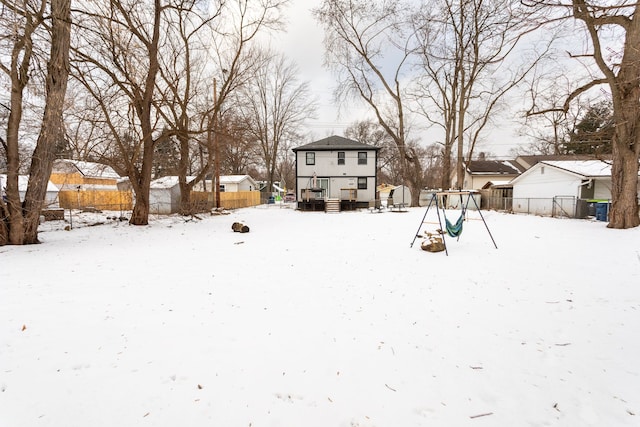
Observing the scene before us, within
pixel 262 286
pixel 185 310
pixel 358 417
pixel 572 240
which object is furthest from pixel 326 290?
pixel 572 240

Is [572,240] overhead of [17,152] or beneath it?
beneath

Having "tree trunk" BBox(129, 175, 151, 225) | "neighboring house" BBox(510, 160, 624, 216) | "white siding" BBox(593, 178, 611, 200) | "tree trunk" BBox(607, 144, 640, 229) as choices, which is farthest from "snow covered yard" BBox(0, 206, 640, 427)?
"white siding" BBox(593, 178, 611, 200)

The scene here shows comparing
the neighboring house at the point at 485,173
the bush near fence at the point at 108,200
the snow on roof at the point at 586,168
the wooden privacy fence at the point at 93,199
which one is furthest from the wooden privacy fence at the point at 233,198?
the neighboring house at the point at 485,173

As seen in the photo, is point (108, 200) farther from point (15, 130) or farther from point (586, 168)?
point (586, 168)

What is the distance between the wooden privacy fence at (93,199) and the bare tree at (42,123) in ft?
42.4

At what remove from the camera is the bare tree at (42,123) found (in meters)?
7.57

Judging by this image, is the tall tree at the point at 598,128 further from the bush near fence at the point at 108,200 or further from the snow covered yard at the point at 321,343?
the bush near fence at the point at 108,200

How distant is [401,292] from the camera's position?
15.4 feet

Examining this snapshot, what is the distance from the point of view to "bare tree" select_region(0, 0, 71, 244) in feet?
24.8

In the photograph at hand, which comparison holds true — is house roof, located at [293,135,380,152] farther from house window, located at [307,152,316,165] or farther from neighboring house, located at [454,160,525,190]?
neighboring house, located at [454,160,525,190]

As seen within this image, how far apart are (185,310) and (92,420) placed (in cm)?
188

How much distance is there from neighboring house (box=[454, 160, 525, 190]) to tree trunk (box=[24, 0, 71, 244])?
118 ft

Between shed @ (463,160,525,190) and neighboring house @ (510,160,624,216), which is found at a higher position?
shed @ (463,160,525,190)

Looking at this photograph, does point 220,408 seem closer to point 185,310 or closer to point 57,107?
point 185,310
